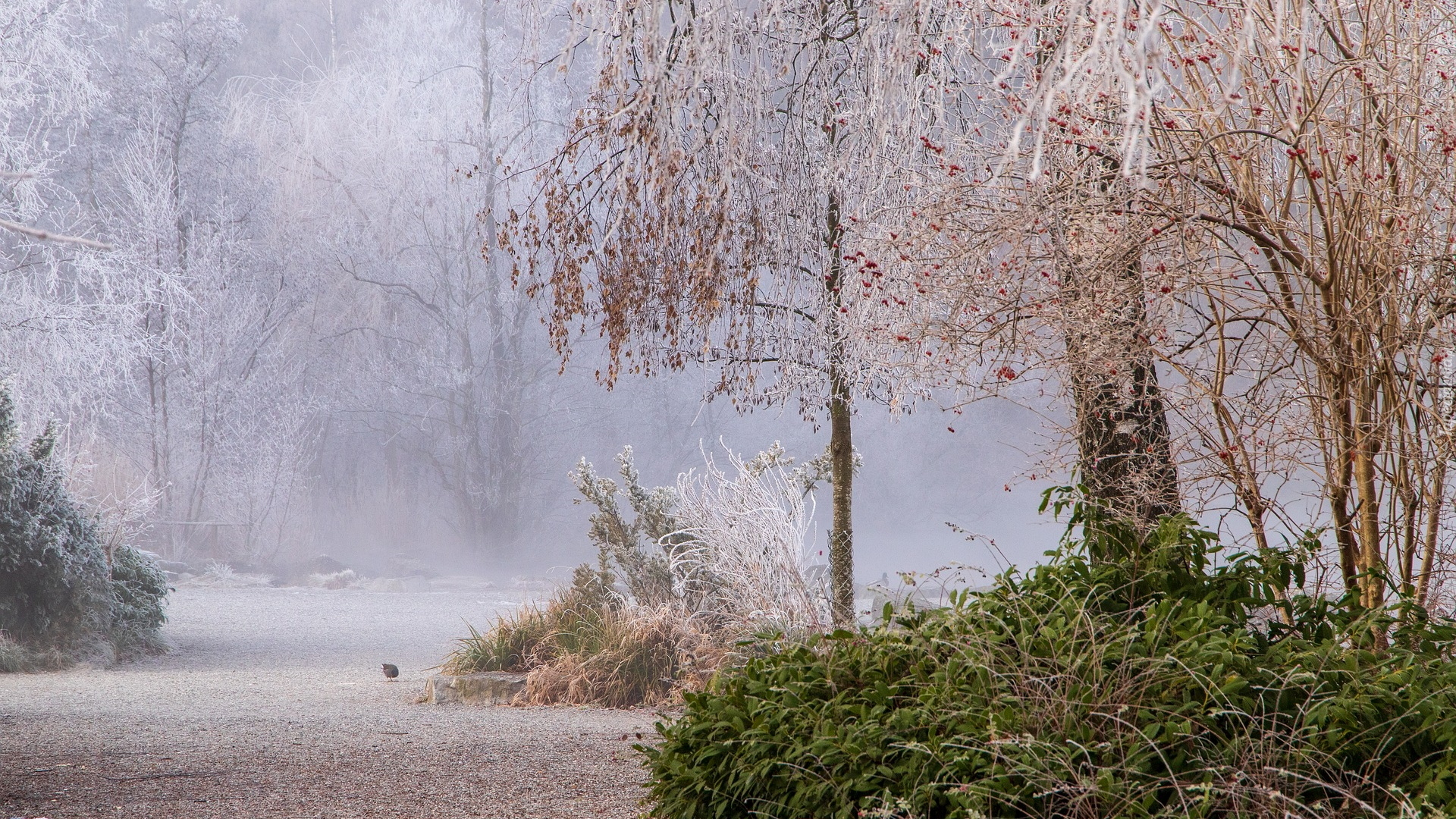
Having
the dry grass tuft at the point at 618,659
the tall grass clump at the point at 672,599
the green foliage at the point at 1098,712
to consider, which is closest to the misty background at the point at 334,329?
the tall grass clump at the point at 672,599

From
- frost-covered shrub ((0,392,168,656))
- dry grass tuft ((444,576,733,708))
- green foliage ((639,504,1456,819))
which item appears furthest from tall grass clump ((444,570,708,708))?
frost-covered shrub ((0,392,168,656))

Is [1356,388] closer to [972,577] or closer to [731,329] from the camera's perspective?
[731,329]

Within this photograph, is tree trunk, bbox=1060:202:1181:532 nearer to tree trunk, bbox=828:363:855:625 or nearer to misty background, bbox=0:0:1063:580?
tree trunk, bbox=828:363:855:625

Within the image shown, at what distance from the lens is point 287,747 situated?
4395 millimetres

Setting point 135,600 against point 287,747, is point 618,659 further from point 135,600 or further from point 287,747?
point 135,600

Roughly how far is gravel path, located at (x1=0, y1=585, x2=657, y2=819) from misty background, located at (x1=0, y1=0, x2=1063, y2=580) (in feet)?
14.6

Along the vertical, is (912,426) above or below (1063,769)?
above

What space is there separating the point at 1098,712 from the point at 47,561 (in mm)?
7433

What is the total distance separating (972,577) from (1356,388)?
16.3 meters

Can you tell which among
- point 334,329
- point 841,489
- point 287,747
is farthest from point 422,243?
point 287,747

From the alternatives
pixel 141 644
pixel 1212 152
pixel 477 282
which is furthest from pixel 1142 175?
pixel 477 282

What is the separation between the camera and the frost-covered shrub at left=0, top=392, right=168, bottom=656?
7273mm

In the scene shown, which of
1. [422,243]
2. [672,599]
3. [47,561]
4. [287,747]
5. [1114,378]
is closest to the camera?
[1114,378]

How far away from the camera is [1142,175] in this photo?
4.59 feet
